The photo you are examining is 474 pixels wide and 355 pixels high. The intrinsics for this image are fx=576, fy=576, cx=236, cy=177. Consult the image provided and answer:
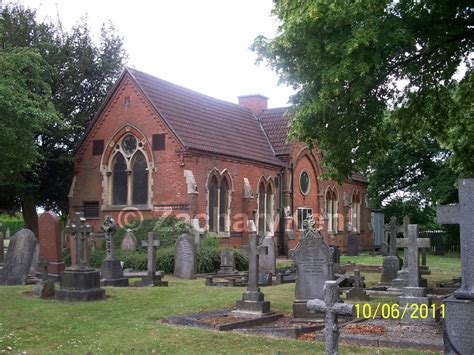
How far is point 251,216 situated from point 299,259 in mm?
18175

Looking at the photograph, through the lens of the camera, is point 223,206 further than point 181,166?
Yes

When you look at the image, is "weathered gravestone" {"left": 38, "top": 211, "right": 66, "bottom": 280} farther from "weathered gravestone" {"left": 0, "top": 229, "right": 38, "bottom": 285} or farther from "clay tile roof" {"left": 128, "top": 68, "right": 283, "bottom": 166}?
"clay tile roof" {"left": 128, "top": 68, "right": 283, "bottom": 166}

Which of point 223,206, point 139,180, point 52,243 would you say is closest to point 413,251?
point 52,243

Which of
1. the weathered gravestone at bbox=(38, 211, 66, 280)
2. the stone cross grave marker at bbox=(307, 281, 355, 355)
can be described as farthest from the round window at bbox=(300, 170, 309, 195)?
the stone cross grave marker at bbox=(307, 281, 355, 355)

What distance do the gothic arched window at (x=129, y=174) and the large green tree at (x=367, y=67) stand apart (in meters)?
12.5

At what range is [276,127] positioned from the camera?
35844 mm

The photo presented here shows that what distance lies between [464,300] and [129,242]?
19.7 meters

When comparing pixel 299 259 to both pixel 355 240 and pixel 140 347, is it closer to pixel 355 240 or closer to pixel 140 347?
pixel 140 347

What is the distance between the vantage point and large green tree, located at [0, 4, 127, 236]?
2858 cm

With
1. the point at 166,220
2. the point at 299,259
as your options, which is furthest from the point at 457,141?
the point at 166,220

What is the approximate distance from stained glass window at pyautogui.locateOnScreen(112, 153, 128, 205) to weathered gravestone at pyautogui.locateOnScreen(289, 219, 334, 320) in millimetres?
17337

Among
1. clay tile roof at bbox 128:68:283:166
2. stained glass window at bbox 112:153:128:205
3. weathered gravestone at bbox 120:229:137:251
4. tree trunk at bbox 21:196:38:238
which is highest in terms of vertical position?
clay tile roof at bbox 128:68:283:166

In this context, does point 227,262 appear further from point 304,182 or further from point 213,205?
point 304,182

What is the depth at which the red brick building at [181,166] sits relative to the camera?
2650 cm
